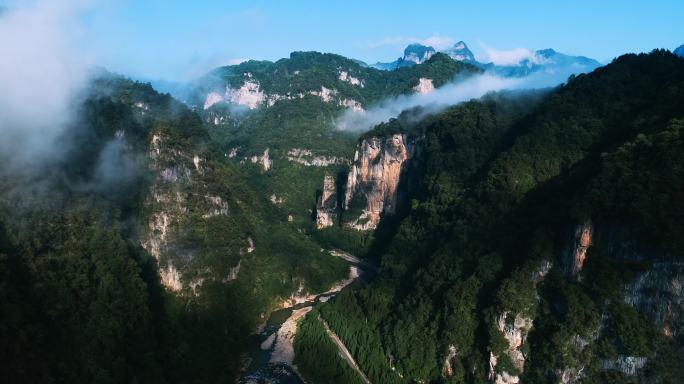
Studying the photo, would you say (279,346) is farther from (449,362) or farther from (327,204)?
(327,204)

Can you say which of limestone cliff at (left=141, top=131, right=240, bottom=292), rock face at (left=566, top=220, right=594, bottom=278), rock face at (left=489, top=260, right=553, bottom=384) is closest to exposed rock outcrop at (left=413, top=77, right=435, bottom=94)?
limestone cliff at (left=141, top=131, right=240, bottom=292)

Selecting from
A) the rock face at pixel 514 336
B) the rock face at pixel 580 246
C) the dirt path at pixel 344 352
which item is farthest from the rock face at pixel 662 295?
the dirt path at pixel 344 352

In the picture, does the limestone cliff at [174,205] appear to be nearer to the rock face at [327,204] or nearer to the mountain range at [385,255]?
the mountain range at [385,255]

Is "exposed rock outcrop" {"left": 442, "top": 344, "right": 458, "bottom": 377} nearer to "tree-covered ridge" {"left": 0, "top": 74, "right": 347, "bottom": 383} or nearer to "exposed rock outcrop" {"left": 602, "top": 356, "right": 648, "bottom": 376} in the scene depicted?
"exposed rock outcrop" {"left": 602, "top": 356, "right": 648, "bottom": 376}

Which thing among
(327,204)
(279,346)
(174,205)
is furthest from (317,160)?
(279,346)

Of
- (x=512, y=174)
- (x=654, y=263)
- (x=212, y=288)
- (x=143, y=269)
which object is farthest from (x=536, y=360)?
(x=143, y=269)

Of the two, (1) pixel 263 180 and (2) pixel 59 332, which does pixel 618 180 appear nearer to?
(2) pixel 59 332

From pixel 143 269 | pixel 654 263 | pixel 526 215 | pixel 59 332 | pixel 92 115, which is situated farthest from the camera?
pixel 92 115
